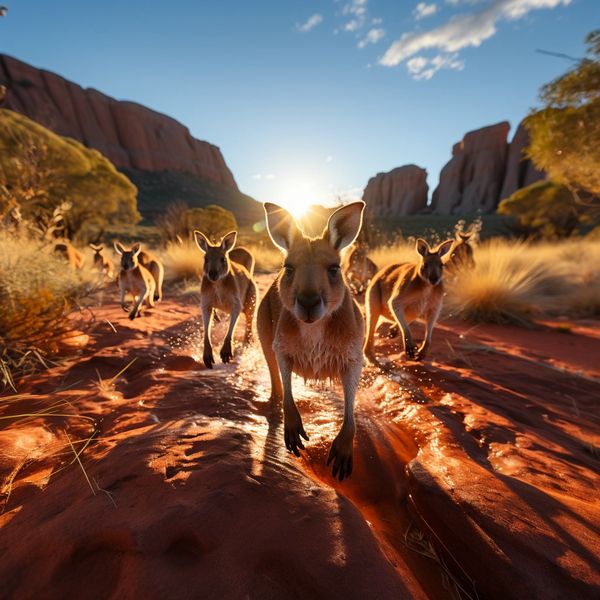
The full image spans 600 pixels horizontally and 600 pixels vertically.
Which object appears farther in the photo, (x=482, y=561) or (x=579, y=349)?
(x=579, y=349)

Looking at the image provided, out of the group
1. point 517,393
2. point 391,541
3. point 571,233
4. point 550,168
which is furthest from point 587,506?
point 571,233

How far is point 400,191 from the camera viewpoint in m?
63.0

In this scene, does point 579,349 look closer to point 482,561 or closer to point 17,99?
point 482,561

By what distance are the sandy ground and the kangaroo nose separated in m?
0.84

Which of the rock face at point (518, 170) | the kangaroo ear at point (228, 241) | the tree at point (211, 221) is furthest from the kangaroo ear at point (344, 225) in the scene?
the rock face at point (518, 170)

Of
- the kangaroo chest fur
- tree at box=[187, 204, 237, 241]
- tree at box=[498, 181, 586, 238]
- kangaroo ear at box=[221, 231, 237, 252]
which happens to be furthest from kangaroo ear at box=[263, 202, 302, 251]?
tree at box=[498, 181, 586, 238]

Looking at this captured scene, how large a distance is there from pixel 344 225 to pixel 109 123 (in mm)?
76875

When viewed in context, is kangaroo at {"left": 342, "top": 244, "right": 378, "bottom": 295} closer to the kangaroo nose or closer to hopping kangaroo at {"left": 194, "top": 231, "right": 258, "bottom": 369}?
hopping kangaroo at {"left": 194, "top": 231, "right": 258, "bottom": 369}

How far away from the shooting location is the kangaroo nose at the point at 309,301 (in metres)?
1.94

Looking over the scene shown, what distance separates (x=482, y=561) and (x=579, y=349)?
18.5ft

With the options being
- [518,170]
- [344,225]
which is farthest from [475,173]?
[344,225]

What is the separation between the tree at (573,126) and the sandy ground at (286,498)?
11904 mm

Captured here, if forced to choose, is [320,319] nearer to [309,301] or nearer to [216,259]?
[309,301]

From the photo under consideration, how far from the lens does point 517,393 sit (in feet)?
10.7
